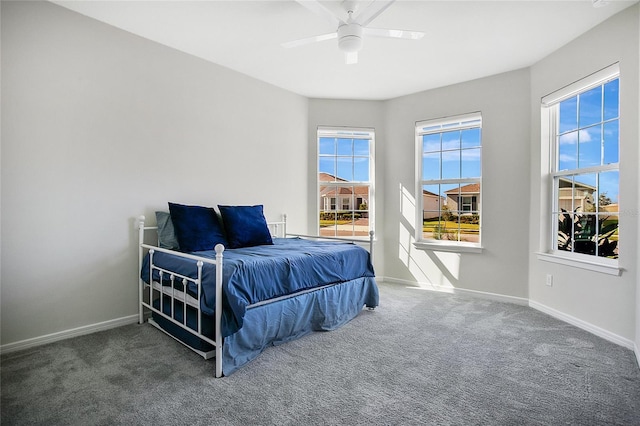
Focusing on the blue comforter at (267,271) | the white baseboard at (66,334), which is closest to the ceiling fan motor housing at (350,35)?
the blue comforter at (267,271)

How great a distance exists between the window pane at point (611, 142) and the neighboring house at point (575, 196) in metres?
0.27

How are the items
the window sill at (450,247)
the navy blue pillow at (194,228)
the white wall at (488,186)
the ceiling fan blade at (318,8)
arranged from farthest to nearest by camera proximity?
1. the window sill at (450,247)
2. the white wall at (488,186)
3. the navy blue pillow at (194,228)
4. the ceiling fan blade at (318,8)

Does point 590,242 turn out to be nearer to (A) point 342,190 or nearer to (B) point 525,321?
(B) point 525,321

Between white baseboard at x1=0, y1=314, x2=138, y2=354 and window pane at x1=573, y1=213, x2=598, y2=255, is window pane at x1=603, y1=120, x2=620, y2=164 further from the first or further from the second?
white baseboard at x1=0, y1=314, x2=138, y2=354

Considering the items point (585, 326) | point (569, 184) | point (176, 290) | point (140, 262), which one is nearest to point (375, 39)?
point (569, 184)

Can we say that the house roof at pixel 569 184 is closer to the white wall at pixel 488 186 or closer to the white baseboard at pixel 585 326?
the white wall at pixel 488 186

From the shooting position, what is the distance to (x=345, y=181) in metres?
4.37

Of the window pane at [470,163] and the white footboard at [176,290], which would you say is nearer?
the white footboard at [176,290]

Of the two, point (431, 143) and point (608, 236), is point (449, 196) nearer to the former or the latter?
point (431, 143)

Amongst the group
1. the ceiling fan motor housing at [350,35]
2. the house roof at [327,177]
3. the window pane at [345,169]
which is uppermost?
the ceiling fan motor housing at [350,35]

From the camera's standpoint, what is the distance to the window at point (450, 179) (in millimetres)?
3791

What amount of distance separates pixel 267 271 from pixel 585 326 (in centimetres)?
260

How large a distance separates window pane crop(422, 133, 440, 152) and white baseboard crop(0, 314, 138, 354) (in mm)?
3586

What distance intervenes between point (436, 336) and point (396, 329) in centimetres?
31
